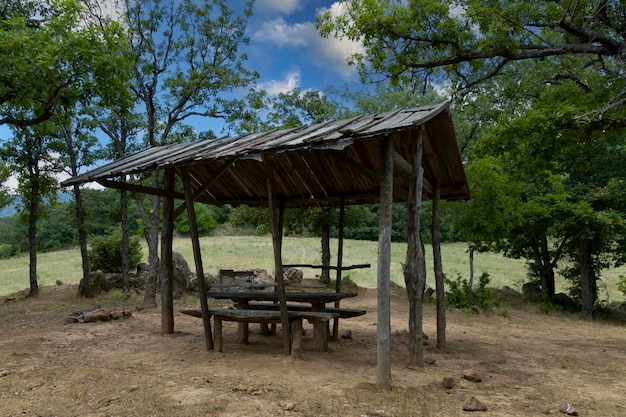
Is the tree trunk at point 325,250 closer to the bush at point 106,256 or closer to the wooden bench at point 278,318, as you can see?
the bush at point 106,256

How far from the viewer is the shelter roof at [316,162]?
538 centimetres

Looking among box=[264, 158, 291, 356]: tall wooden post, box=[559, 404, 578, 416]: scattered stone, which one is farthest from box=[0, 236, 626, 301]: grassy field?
box=[559, 404, 578, 416]: scattered stone

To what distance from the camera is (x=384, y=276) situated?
512 centimetres

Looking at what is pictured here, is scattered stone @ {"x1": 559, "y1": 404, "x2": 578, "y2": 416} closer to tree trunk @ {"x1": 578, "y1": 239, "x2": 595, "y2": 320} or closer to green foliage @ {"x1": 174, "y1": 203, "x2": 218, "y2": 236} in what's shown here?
tree trunk @ {"x1": 578, "y1": 239, "x2": 595, "y2": 320}

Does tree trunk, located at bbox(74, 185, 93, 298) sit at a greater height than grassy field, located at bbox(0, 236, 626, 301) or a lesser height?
greater

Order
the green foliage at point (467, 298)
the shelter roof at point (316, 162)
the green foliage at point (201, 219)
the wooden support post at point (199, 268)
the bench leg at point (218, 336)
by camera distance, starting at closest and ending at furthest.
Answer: the shelter roof at point (316, 162), the bench leg at point (218, 336), the wooden support post at point (199, 268), the green foliage at point (467, 298), the green foliage at point (201, 219)

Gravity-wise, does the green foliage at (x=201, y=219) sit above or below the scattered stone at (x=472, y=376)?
above

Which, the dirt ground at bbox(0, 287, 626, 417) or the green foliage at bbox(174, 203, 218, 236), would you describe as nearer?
the dirt ground at bbox(0, 287, 626, 417)

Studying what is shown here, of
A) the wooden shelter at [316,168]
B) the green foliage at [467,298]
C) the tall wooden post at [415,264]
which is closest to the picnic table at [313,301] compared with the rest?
the wooden shelter at [316,168]

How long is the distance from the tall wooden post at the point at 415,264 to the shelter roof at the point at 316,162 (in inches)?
7.4

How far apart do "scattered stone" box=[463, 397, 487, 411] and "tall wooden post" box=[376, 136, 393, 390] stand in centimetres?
88

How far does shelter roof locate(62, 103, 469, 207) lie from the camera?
538 cm

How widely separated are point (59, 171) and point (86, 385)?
43.9 ft

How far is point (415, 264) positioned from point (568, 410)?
2.29 m
